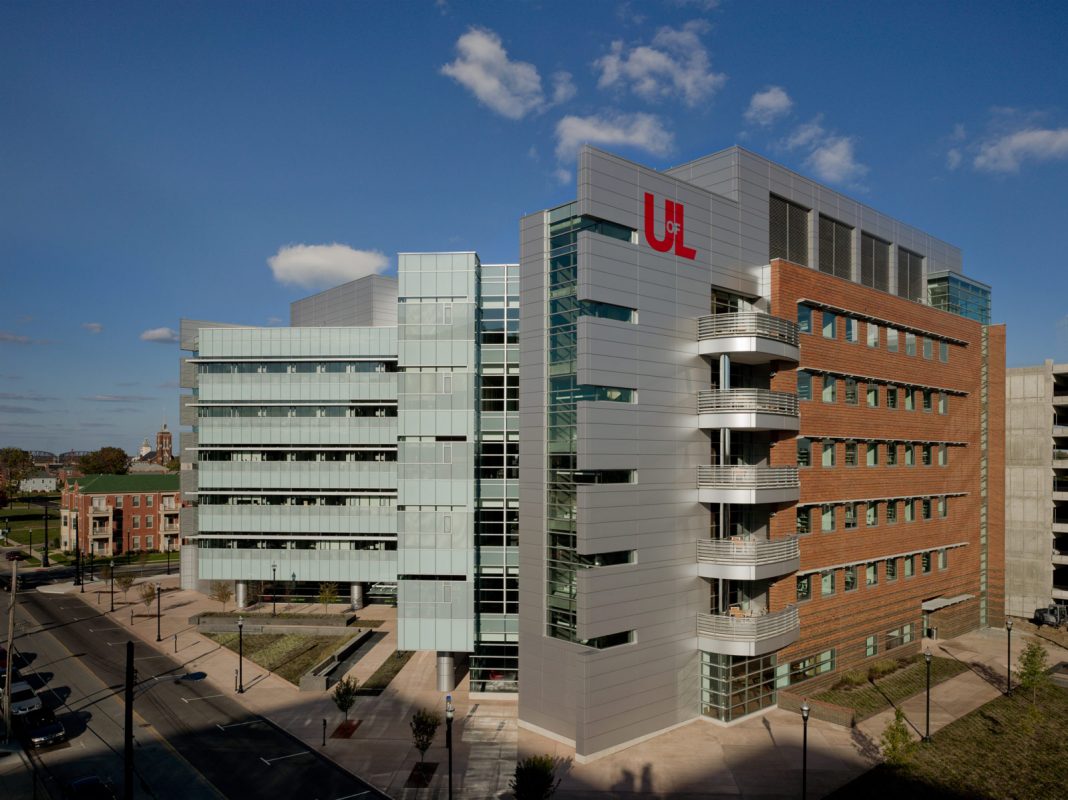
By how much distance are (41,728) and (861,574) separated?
4393 centimetres

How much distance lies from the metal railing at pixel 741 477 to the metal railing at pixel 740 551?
8.92 feet

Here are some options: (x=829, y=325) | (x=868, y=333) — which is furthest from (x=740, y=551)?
(x=868, y=333)

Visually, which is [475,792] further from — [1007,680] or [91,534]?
[91,534]

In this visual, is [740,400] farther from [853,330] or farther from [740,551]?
[853,330]

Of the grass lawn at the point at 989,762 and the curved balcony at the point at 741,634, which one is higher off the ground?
the curved balcony at the point at 741,634

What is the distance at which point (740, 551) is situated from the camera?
33.4 m

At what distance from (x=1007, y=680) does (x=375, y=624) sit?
42.5m

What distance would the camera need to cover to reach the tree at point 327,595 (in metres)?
56.6

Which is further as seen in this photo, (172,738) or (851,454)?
(851,454)

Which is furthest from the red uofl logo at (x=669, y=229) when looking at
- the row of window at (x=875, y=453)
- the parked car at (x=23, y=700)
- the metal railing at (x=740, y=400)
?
the parked car at (x=23, y=700)

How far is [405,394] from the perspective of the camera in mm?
37844

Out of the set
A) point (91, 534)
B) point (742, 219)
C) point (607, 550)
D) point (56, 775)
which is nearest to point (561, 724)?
point (607, 550)

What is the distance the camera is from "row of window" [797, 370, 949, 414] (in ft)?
124

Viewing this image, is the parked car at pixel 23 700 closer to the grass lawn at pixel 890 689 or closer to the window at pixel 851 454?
the grass lawn at pixel 890 689
